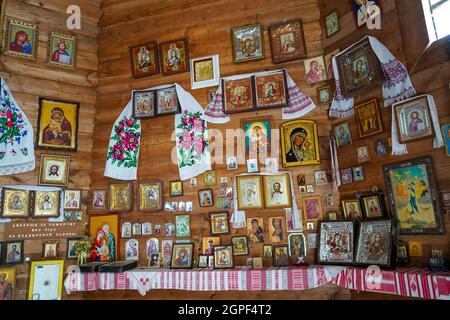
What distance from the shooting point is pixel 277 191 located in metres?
4.25

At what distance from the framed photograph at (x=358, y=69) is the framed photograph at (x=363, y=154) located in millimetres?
599

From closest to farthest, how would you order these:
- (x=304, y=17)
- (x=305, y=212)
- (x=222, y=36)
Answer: (x=305, y=212) < (x=304, y=17) < (x=222, y=36)

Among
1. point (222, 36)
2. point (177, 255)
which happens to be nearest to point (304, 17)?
point (222, 36)

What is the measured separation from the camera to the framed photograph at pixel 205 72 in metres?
4.73

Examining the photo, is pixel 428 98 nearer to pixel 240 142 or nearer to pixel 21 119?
pixel 240 142

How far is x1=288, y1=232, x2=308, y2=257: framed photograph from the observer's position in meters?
4.05

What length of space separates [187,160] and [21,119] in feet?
7.16

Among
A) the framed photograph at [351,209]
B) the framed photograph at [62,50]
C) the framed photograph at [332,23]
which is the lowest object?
the framed photograph at [351,209]

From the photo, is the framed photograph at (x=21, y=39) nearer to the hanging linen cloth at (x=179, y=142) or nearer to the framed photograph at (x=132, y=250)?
the hanging linen cloth at (x=179, y=142)

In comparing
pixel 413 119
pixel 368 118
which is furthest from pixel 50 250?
pixel 413 119

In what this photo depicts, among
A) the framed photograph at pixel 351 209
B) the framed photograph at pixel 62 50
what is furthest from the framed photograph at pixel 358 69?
the framed photograph at pixel 62 50

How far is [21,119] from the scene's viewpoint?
14.9ft

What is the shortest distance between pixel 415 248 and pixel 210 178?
2400 mm

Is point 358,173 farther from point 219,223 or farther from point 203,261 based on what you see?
point 203,261
